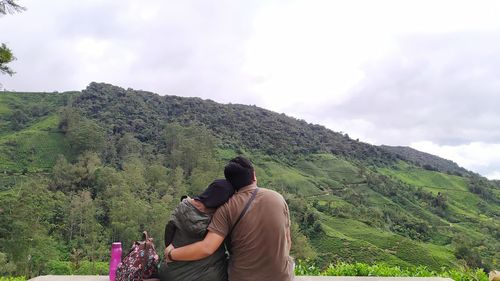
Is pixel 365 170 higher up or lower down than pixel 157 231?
higher up

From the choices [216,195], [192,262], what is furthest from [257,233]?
[192,262]

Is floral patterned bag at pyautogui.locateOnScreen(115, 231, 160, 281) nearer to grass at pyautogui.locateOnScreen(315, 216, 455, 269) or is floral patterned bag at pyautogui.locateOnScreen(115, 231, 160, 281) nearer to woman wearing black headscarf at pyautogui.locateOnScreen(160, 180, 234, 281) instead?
woman wearing black headscarf at pyautogui.locateOnScreen(160, 180, 234, 281)

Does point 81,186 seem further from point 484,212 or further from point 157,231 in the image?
point 484,212

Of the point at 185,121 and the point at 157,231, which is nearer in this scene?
the point at 157,231

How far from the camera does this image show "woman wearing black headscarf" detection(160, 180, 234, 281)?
328cm

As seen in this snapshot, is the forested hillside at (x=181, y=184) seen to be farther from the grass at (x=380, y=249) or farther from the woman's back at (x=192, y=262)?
the woman's back at (x=192, y=262)

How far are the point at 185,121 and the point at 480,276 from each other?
82.1 meters

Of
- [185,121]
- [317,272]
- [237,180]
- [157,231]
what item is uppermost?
[185,121]

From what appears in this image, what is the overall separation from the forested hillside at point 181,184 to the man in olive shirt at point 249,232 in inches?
481

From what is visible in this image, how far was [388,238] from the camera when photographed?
45812 millimetres

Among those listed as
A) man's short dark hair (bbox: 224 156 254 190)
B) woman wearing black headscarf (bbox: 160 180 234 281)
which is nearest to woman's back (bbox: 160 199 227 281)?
woman wearing black headscarf (bbox: 160 180 234 281)

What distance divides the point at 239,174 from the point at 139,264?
3.60 feet

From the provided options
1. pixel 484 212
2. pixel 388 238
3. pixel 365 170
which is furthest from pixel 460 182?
pixel 388 238

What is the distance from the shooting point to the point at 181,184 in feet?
163
